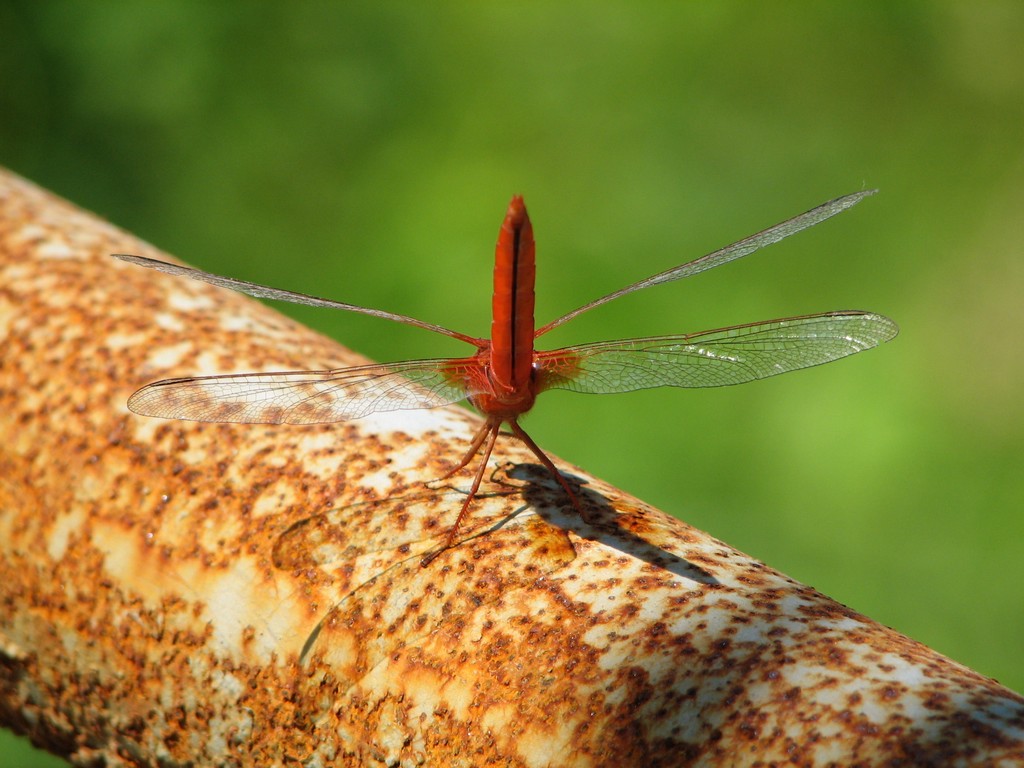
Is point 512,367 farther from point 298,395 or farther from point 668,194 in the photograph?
point 668,194

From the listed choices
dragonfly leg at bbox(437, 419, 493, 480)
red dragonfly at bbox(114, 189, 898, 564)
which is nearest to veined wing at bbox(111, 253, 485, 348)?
red dragonfly at bbox(114, 189, 898, 564)

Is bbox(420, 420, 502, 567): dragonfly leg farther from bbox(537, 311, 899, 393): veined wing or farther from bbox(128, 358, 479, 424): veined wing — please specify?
bbox(537, 311, 899, 393): veined wing

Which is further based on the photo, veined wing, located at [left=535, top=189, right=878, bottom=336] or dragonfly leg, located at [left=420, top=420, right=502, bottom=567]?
veined wing, located at [left=535, top=189, right=878, bottom=336]

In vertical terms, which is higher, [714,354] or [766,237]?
[766,237]

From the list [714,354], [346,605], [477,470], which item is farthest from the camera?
[714,354]

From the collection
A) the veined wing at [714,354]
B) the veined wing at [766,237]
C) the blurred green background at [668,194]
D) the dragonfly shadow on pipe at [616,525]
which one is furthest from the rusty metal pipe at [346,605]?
the blurred green background at [668,194]

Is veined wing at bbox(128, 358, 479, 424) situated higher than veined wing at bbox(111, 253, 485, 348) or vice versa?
veined wing at bbox(111, 253, 485, 348)

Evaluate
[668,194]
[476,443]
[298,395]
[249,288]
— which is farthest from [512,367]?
[668,194]

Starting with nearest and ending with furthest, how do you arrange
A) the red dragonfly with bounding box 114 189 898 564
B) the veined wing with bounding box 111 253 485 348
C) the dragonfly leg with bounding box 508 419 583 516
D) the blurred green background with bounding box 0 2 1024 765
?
the dragonfly leg with bounding box 508 419 583 516, the red dragonfly with bounding box 114 189 898 564, the veined wing with bounding box 111 253 485 348, the blurred green background with bounding box 0 2 1024 765

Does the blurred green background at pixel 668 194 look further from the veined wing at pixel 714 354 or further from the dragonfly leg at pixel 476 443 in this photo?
the dragonfly leg at pixel 476 443
